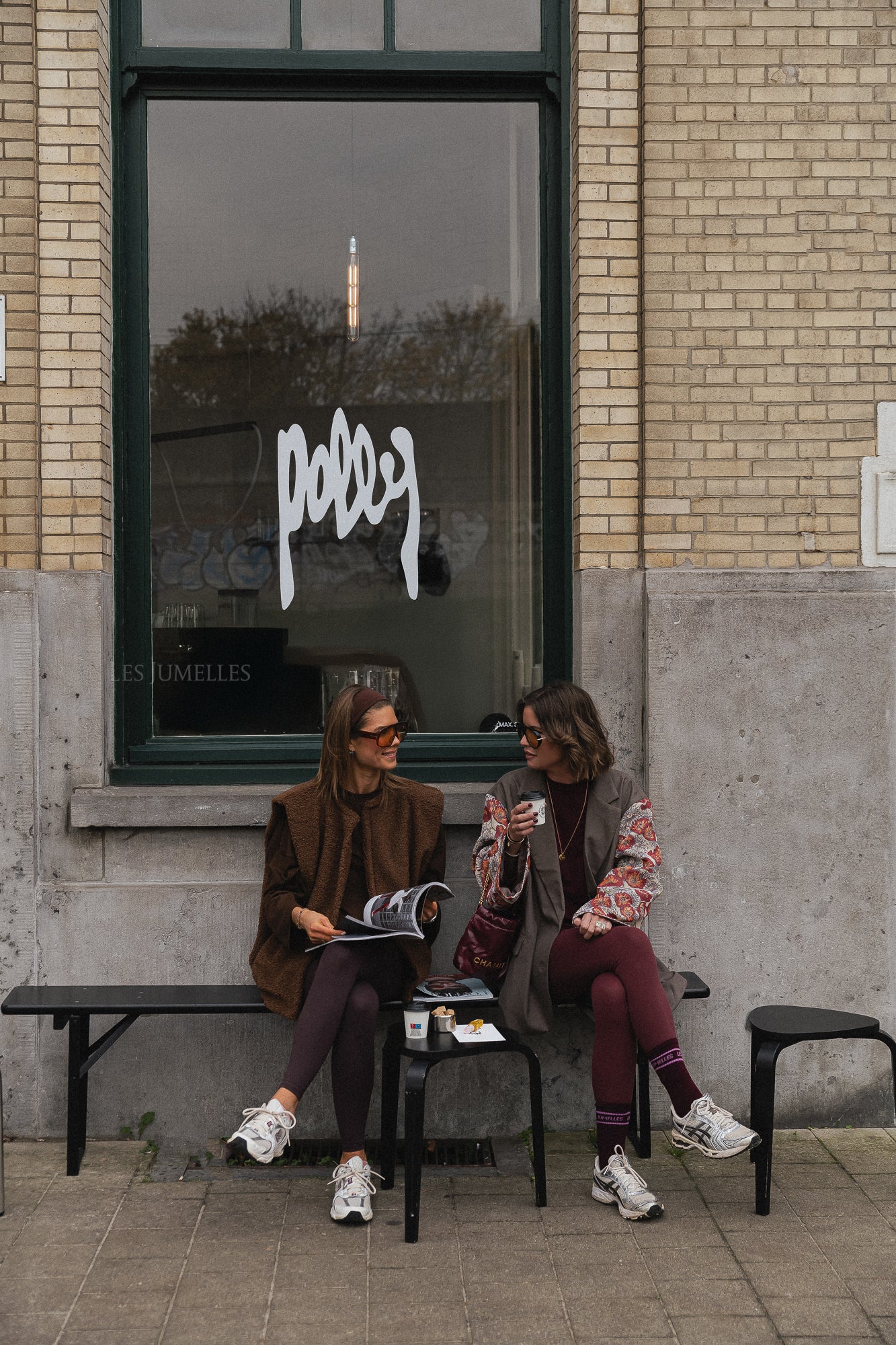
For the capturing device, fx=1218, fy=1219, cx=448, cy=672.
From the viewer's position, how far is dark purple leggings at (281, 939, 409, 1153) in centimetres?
393

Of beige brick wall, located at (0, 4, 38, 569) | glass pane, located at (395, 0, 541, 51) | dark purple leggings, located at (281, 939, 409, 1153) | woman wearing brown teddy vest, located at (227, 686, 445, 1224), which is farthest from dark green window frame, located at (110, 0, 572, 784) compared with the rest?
dark purple leggings, located at (281, 939, 409, 1153)

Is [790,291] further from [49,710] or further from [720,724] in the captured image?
[49,710]

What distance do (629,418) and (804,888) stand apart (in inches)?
76.2

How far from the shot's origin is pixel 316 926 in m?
4.06

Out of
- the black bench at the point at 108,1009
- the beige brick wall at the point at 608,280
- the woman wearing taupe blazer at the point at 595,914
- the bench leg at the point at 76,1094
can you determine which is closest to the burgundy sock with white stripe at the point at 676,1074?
the woman wearing taupe blazer at the point at 595,914

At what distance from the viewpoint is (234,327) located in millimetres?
5145

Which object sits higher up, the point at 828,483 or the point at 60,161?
the point at 60,161

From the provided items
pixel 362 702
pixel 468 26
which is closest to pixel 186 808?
pixel 362 702

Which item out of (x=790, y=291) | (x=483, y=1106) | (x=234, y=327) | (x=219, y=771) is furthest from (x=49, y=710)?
(x=790, y=291)

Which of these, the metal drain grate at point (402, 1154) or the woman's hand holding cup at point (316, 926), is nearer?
the woman's hand holding cup at point (316, 926)

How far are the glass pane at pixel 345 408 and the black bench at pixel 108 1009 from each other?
116cm

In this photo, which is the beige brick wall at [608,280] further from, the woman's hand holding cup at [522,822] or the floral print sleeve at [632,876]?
the woman's hand holding cup at [522,822]

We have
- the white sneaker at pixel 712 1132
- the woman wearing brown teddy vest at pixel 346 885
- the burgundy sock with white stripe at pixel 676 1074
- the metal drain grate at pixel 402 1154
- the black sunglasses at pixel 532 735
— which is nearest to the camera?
the white sneaker at pixel 712 1132

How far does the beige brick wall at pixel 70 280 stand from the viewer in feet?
15.1
